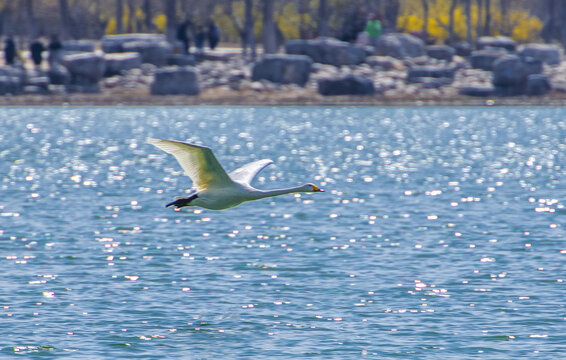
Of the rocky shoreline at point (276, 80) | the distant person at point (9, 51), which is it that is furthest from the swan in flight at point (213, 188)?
the distant person at point (9, 51)

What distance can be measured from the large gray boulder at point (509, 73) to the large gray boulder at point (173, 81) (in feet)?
54.2

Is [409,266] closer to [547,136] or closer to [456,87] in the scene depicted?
[547,136]

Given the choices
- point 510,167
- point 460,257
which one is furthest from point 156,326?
point 510,167

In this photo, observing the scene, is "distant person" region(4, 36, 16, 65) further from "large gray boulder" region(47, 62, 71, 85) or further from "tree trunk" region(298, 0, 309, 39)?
"tree trunk" region(298, 0, 309, 39)

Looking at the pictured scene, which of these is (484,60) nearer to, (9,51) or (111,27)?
(9,51)

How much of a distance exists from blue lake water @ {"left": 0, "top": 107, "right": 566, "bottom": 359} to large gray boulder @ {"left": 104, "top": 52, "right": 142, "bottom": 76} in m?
16.8

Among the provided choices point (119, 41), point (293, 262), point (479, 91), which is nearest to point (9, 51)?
point (119, 41)

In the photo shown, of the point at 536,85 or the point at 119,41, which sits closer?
the point at 536,85

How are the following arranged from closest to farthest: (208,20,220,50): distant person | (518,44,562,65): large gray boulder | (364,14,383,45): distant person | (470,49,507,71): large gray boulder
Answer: (470,49,507,71): large gray boulder → (208,20,220,50): distant person → (364,14,383,45): distant person → (518,44,562,65): large gray boulder

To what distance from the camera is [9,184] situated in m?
39.3

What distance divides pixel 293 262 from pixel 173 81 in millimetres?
41445

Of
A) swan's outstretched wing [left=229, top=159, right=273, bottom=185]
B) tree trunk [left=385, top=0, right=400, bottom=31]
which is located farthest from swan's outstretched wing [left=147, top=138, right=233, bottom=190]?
tree trunk [left=385, top=0, right=400, bottom=31]

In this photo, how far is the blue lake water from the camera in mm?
17172

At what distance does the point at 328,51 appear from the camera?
6894 centimetres
